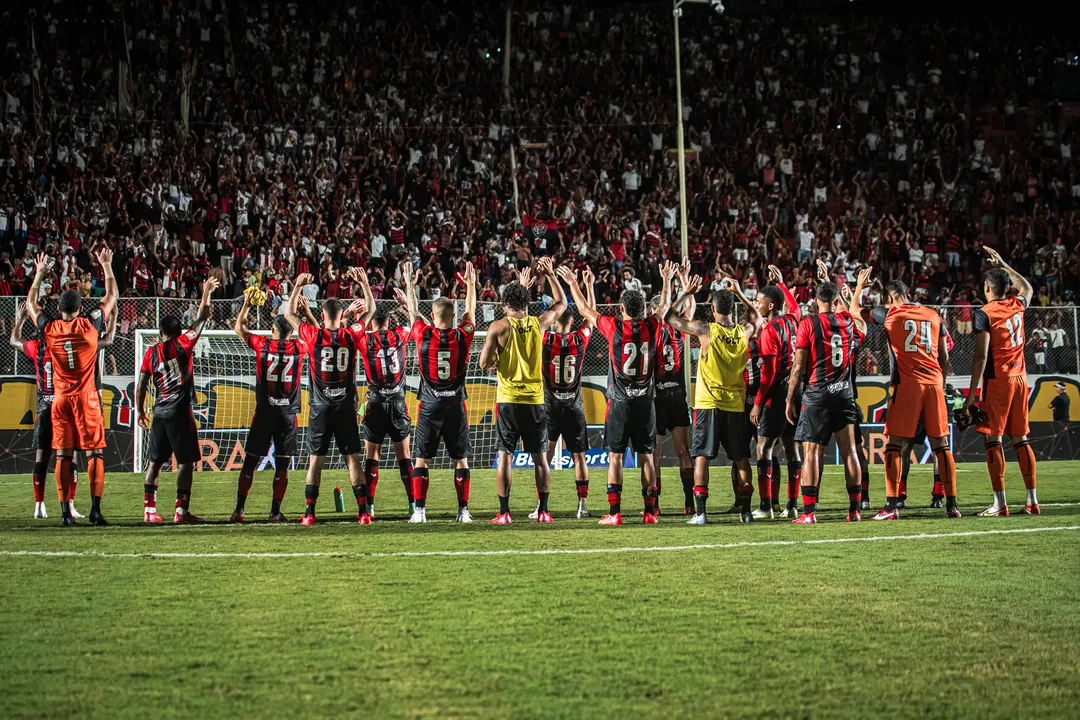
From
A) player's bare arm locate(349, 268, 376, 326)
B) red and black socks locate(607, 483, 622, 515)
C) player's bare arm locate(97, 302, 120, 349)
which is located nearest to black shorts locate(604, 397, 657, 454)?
red and black socks locate(607, 483, 622, 515)

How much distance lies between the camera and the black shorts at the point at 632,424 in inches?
419

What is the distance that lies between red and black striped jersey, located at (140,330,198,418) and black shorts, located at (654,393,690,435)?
4.82 m

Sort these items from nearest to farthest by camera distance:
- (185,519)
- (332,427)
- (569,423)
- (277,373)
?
(185,519), (332,427), (277,373), (569,423)

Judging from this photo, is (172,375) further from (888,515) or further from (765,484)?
(888,515)

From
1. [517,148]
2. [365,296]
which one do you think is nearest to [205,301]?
[365,296]

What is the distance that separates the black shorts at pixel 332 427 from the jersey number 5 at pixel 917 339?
217 inches

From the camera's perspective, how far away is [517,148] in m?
30.6

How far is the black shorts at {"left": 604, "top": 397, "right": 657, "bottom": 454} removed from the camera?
10.6 m

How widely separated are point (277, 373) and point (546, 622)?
6.19 meters

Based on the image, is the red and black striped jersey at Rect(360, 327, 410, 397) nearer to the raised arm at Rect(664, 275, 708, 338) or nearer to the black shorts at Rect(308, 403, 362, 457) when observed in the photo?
the black shorts at Rect(308, 403, 362, 457)

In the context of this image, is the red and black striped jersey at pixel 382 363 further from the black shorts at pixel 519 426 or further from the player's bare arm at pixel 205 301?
the player's bare arm at pixel 205 301

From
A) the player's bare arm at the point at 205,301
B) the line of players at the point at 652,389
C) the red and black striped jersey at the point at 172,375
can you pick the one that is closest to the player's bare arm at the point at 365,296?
the line of players at the point at 652,389

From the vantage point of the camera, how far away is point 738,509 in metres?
A: 11.9

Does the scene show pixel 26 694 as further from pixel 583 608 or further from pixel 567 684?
pixel 583 608
